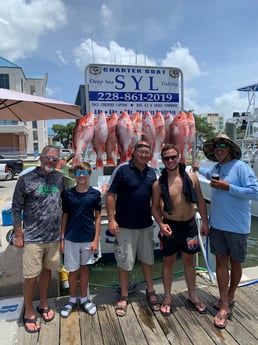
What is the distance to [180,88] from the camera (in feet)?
12.2

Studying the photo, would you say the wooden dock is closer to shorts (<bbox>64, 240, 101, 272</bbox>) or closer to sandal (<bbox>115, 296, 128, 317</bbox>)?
sandal (<bbox>115, 296, 128, 317</bbox>)

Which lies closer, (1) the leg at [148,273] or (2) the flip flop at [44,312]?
(2) the flip flop at [44,312]

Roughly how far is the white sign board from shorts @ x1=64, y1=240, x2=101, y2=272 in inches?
63.7

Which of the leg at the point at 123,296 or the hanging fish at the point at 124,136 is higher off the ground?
the hanging fish at the point at 124,136

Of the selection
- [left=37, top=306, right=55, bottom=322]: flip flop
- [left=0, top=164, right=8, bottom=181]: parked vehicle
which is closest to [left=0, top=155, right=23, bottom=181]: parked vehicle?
[left=0, top=164, right=8, bottom=181]: parked vehicle

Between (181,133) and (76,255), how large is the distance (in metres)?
1.69

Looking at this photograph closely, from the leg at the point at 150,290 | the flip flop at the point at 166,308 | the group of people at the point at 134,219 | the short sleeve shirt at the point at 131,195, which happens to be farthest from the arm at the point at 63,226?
the flip flop at the point at 166,308

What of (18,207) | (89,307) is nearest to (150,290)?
(89,307)

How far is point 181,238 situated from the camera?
2660mm

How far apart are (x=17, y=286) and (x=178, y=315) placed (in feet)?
5.76

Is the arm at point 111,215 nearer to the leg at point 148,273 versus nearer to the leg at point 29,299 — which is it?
the leg at point 148,273

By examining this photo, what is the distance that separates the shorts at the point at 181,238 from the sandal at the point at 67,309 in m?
1.07

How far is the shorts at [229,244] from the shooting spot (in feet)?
8.22

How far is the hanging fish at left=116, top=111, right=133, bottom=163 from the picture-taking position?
2.91 meters
